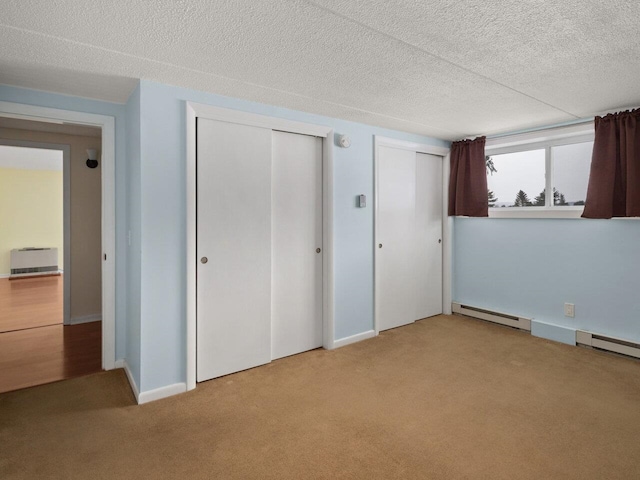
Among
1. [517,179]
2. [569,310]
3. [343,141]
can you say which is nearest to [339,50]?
[343,141]

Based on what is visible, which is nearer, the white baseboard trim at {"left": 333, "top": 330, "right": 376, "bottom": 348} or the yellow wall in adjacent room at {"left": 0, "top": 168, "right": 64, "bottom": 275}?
the white baseboard trim at {"left": 333, "top": 330, "right": 376, "bottom": 348}

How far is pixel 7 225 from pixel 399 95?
8.58 meters

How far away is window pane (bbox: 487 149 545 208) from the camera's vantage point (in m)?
3.96

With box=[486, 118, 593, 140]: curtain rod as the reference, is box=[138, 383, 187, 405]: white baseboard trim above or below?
below

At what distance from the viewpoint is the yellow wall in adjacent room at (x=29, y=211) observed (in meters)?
7.31

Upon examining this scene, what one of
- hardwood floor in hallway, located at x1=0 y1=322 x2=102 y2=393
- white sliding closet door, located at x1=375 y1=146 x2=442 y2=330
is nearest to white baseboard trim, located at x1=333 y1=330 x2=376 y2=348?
white sliding closet door, located at x1=375 y1=146 x2=442 y2=330

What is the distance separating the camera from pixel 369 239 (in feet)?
12.4

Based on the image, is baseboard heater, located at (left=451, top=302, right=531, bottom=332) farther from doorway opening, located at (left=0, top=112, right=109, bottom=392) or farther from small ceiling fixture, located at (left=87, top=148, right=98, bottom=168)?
small ceiling fixture, located at (left=87, top=148, right=98, bottom=168)

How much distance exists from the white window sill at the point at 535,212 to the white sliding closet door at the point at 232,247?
2.86 metres

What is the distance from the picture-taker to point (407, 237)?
4.23 m

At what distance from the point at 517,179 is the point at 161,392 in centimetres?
429

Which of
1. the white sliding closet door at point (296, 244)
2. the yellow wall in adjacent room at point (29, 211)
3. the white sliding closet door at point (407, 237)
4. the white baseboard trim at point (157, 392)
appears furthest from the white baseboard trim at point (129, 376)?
the yellow wall in adjacent room at point (29, 211)

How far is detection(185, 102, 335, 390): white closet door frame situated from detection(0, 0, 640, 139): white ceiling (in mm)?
166

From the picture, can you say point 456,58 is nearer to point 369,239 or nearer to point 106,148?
point 369,239
